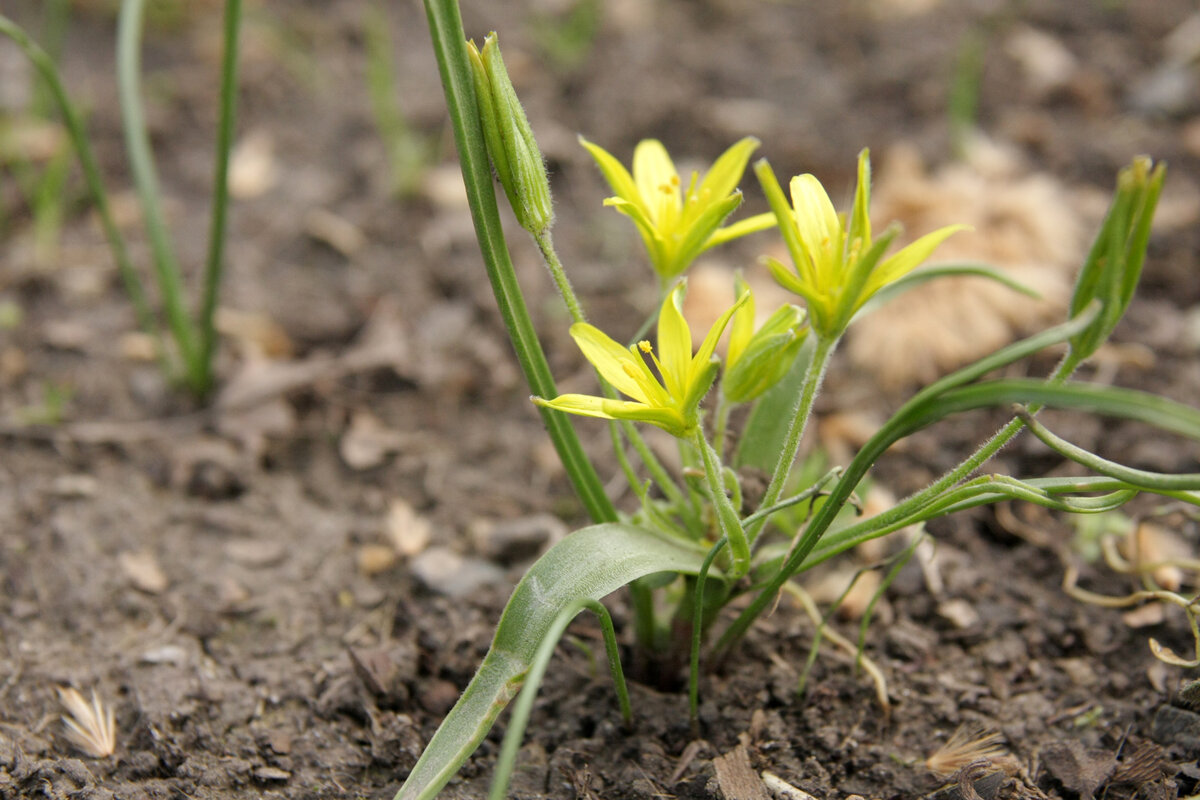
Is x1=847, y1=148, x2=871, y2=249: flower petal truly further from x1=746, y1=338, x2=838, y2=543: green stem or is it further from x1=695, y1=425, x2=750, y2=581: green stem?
x1=695, y1=425, x2=750, y2=581: green stem

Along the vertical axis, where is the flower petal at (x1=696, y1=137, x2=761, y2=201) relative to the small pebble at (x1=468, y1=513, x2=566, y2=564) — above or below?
above

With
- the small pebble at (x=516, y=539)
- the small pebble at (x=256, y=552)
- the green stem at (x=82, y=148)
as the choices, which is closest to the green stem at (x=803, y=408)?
the small pebble at (x=516, y=539)

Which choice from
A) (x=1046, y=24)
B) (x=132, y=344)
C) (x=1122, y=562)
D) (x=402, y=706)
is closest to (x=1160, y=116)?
(x=1046, y=24)

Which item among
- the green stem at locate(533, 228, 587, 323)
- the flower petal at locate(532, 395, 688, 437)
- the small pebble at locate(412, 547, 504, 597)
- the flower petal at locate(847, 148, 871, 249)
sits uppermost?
the flower petal at locate(847, 148, 871, 249)

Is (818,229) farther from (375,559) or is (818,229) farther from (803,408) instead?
(375,559)

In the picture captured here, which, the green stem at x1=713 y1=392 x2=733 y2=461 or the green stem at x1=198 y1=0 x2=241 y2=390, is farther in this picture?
the green stem at x1=198 y1=0 x2=241 y2=390

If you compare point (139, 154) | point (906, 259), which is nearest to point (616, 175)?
point (906, 259)

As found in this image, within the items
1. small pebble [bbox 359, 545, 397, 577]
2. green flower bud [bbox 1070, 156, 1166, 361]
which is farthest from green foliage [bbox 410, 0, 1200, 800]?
small pebble [bbox 359, 545, 397, 577]
